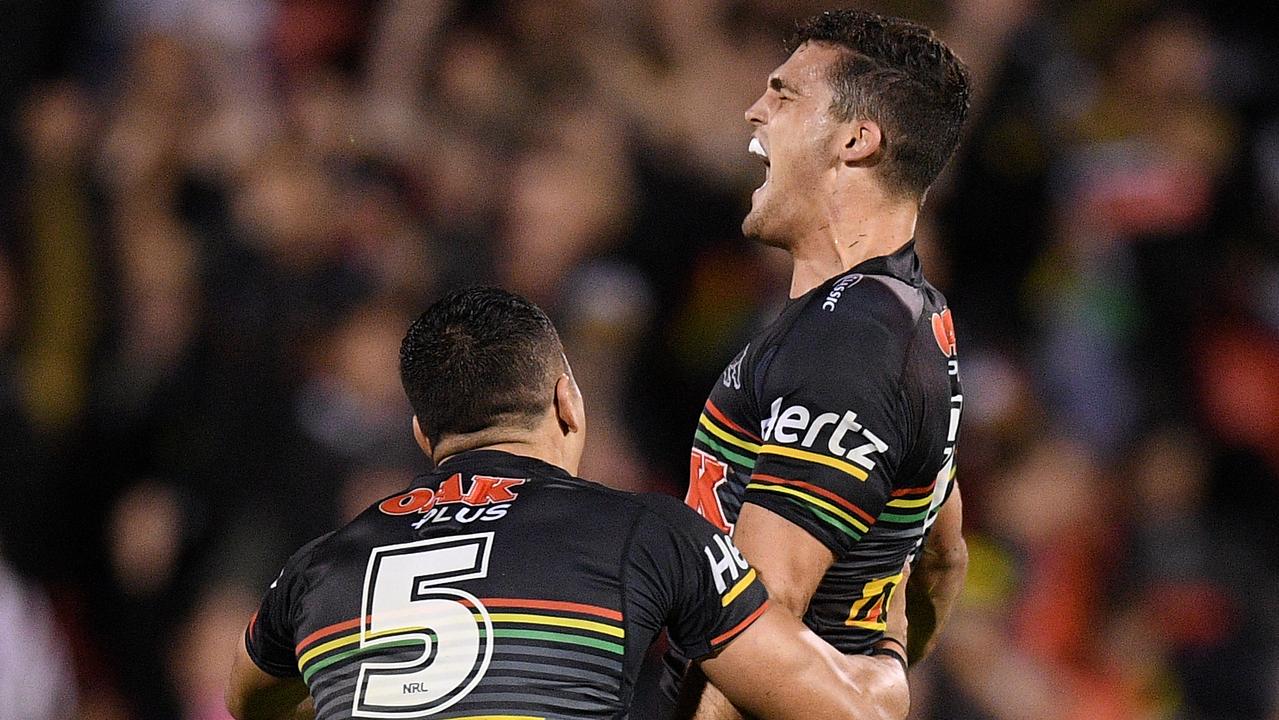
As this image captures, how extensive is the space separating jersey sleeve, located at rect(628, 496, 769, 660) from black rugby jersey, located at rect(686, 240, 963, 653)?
0.57 ft

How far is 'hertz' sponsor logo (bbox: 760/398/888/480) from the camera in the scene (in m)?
2.45

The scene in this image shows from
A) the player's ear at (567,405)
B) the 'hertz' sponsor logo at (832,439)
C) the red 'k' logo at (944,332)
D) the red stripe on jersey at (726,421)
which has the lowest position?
the red stripe on jersey at (726,421)

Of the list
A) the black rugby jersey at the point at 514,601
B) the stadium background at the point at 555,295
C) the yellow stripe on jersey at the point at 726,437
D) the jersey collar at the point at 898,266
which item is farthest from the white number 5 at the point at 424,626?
the stadium background at the point at 555,295

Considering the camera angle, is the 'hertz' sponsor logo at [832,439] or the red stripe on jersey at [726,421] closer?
the 'hertz' sponsor logo at [832,439]

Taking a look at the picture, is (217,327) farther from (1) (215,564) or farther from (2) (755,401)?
(2) (755,401)

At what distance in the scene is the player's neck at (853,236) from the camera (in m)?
2.85

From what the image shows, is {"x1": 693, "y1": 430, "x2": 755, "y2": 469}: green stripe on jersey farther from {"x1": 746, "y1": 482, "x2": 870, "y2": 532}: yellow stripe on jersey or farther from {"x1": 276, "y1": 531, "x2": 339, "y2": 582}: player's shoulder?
{"x1": 276, "y1": 531, "x2": 339, "y2": 582}: player's shoulder

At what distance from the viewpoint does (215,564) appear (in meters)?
5.60

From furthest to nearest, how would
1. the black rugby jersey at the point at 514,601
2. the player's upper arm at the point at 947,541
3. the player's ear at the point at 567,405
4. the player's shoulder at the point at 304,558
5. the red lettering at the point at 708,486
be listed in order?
the player's upper arm at the point at 947,541, the red lettering at the point at 708,486, the player's ear at the point at 567,405, the player's shoulder at the point at 304,558, the black rugby jersey at the point at 514,601

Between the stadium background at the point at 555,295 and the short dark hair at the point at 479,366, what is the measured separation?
302cm

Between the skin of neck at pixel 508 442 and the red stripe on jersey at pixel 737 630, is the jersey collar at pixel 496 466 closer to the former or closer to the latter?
the skin of neck at pixel 508 442

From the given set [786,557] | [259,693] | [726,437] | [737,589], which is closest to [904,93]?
[726,437]

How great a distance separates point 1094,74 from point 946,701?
283cm

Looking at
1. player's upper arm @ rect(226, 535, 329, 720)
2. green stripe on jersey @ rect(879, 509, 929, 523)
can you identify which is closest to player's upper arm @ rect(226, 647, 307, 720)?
player's upper arm @ rect(226, 535, 329, 720)
